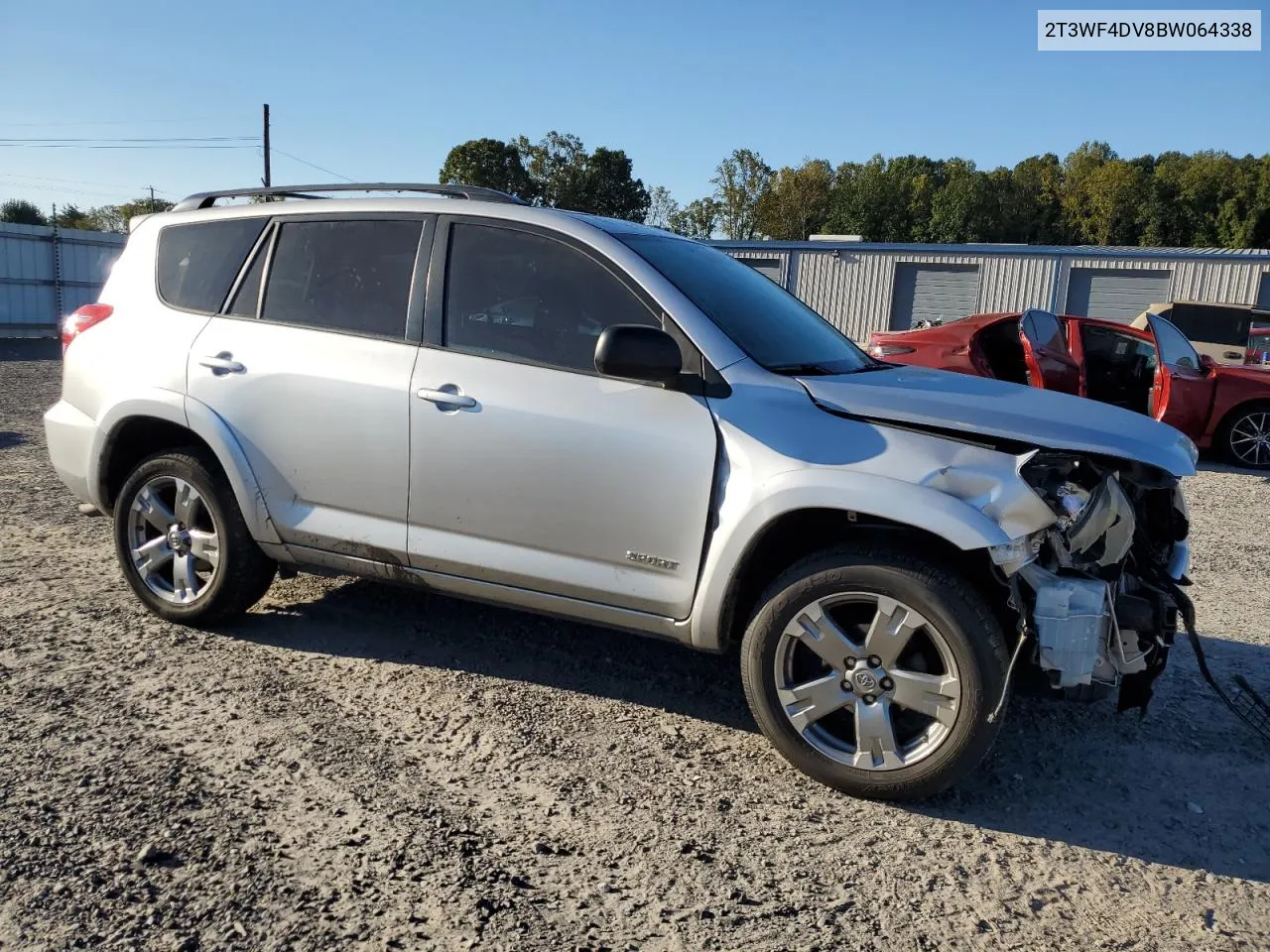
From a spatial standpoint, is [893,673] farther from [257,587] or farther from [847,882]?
[257,587]

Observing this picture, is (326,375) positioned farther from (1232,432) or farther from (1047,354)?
(1232,432)

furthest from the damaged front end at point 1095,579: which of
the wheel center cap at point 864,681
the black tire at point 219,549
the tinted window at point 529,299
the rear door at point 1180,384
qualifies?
the rear door at point 1180,384

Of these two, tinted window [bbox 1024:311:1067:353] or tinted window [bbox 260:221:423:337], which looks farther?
tinted window [bbox 1024:311:1067:353]

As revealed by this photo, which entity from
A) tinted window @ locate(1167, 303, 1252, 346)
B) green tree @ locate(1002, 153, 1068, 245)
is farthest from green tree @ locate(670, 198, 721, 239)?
tinted window @ locate(1167, 303, 1252, 346)

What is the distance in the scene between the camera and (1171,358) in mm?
9414

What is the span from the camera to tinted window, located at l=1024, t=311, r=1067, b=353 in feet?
24.7

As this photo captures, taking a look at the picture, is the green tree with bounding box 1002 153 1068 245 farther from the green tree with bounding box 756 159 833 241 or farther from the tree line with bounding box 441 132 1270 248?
the green tree with bounding box 756 159 833 241

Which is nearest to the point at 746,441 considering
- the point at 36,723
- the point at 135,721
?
the point at 135,721

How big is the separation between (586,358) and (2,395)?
12.2 meters

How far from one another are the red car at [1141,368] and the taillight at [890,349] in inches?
0.4

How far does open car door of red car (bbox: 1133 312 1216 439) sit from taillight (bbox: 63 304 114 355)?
28.1ft

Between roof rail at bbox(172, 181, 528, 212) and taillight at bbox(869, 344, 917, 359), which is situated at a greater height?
roof rail at bbox(172, 181, 528, 212)

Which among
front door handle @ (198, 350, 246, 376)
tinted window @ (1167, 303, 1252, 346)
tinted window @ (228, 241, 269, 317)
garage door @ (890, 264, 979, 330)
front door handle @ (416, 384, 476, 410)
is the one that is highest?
garage door @ (890, 264, 979, 330)

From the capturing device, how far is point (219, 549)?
423 cm
